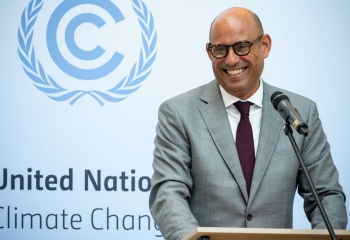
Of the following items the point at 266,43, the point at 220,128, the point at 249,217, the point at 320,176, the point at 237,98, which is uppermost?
the point at 266,43

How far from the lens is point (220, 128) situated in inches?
116

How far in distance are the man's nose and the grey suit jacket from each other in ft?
0.89

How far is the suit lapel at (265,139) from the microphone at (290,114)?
0.63m

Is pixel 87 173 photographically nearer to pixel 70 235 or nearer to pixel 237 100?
pixel 70 235

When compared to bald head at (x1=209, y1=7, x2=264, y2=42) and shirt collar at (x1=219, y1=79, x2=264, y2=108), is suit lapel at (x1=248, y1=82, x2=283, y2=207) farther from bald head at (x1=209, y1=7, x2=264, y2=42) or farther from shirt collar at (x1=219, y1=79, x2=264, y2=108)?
bald head at (x1=209, y1=7, x2=264, y2=42)

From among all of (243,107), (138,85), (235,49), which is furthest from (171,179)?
(138,85)

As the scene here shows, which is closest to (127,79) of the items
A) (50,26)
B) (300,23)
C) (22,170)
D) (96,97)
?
(96,97)

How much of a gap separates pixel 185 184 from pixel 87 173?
179 cm

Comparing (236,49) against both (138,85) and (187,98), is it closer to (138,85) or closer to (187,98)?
(187,98)

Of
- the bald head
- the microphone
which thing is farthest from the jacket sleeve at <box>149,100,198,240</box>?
the microphone

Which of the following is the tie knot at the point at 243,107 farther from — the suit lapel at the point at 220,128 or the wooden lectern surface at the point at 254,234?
the wooden lectern surface at the point at 254,234

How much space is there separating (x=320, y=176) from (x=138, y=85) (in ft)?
6.29

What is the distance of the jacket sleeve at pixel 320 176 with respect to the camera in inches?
112

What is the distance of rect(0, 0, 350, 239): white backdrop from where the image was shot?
14.8 ft
